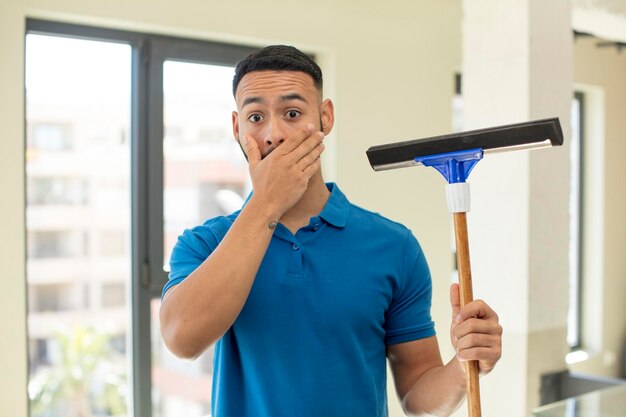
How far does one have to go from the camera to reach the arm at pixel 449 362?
1.00 meters

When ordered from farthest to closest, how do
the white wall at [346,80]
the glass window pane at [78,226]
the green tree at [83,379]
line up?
1. the green tree at [83,379]
2. the glass window pane at [78,226]
3. the white wall at [346,80]

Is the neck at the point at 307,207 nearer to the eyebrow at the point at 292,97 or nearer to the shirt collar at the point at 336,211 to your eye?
the shirt collar at the point at 336,211

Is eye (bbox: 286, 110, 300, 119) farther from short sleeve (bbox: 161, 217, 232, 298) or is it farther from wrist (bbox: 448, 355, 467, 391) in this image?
wrist (bbox: 448, 355, 467, 391)

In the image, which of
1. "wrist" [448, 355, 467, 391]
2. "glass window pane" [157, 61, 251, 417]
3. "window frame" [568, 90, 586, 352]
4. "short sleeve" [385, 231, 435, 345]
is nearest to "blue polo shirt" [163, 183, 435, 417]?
"short sleeve" [385, 231, 435, 345]

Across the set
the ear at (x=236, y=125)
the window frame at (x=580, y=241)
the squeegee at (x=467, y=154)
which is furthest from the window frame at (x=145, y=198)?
the window frame at (x=580, y=241)

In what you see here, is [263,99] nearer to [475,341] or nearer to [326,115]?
[326,115]

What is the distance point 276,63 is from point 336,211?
28 cm

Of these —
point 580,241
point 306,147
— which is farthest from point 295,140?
point 580,241

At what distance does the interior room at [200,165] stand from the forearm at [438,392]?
108cm

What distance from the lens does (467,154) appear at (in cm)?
104

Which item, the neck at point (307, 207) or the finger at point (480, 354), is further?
the neck at point (307, 207)

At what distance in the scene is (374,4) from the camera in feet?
12.9

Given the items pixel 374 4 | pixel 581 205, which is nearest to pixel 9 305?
pixel 374 4

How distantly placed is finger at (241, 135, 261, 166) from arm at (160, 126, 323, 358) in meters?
0.05
